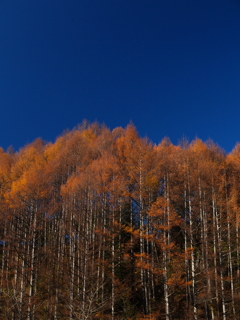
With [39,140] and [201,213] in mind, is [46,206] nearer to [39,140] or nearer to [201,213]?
[201,213]

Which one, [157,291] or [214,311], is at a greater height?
[157,291]

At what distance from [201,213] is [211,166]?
4.16m

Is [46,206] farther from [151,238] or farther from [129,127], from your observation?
[129,127]

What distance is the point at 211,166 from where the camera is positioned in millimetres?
17938

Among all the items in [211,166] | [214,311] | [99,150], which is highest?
[99,150]

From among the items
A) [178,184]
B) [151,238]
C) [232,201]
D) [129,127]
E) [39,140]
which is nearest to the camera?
[151,238]

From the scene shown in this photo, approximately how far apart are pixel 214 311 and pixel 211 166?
10.1 m

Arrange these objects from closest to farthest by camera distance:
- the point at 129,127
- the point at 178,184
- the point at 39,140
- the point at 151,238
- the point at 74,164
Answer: the point at 151,238 → the point at 178,184 → the point at 74,164 → the point at 129,127 → the point at 39,140

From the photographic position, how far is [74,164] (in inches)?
1007

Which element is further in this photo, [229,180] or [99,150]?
[99,150]

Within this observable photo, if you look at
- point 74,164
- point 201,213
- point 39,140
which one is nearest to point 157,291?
point 201,213

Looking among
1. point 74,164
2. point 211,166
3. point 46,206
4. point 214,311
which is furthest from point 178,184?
point 74,164

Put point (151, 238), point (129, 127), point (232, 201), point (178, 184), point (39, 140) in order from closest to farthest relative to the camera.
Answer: point (151, 238)
point (232, 201)
point (178, 184)
point (129, 127)
point (39, 140)

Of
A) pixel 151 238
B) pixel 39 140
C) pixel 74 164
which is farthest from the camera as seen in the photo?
pixel 39 140
